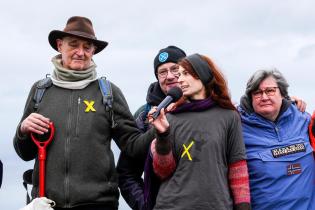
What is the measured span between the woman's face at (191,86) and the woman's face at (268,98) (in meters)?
1.04

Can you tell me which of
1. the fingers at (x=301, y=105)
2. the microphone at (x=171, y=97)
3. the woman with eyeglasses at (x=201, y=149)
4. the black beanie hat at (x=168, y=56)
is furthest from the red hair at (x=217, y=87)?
the black beanie hat at (x=168, y=56)

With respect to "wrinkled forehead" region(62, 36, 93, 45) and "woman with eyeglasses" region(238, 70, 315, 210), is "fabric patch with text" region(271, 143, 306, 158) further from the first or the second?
"wrinkled forehead" region(62, 36, 93, 45)

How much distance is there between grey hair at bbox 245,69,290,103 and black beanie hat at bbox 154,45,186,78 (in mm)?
1182

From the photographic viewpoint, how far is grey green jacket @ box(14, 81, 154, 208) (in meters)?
5.88

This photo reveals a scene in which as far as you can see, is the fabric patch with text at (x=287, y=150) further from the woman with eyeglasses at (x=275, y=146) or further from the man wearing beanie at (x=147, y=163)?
the man wearing beanie at (x=147, y=163)

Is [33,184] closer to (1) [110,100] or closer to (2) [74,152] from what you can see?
(2) [74,152]

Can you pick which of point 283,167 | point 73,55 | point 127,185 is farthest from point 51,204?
point 283,167

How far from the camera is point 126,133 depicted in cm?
623

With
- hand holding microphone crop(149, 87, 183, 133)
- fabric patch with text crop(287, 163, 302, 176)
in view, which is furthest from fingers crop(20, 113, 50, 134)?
fabric patch with text crop(287, 163, 302, 176)

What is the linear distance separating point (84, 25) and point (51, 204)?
82.1 inches

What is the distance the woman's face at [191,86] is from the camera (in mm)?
5637

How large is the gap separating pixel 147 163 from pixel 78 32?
1729 mm

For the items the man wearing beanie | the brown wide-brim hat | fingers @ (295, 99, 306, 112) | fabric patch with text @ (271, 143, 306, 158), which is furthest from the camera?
fingers @ (295, 99, 306, 112)

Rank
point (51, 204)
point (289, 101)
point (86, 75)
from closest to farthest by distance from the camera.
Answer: point (51, 204) → point (86, 75) → point (289, 101)
